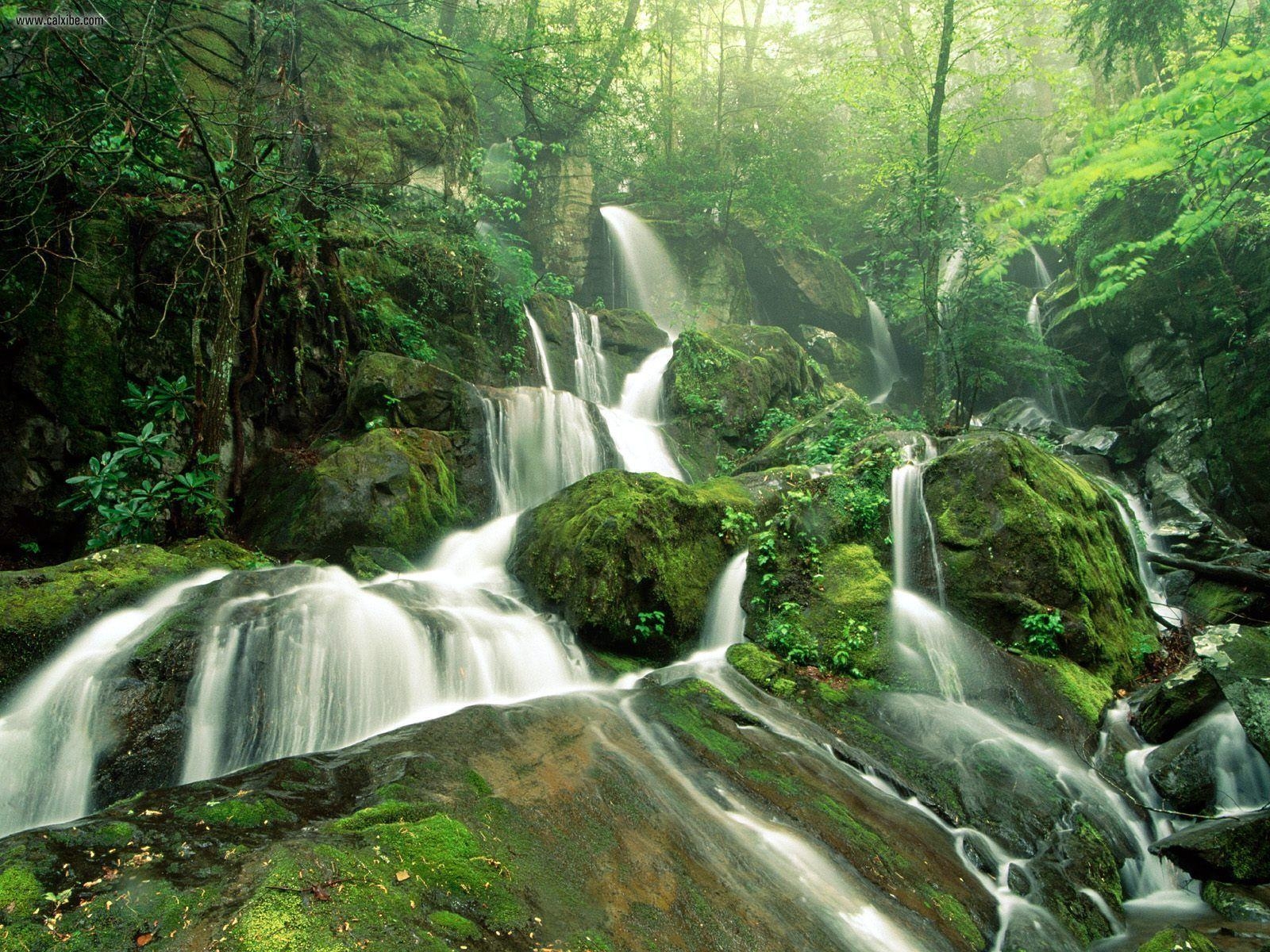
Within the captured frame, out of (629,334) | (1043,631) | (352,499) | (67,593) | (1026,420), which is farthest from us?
(629,334)

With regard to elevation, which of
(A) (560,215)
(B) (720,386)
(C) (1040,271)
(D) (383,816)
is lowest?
(D) (383,816)

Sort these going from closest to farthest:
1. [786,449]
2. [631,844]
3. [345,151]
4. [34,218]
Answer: [631,844] < [34,218] < [786,449] < [345,151]

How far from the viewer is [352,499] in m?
7.94

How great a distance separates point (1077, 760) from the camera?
5.28 m

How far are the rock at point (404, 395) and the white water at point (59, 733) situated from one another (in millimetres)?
5214

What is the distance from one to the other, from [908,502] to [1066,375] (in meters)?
7.90

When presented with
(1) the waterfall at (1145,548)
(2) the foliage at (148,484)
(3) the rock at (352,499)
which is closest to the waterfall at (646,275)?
(1) the waterfall at (1145,548)

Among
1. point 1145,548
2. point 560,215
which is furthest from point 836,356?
point 1145,548

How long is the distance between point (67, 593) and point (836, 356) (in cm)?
2045

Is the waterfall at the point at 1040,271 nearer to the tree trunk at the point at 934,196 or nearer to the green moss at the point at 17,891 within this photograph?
the tree trunk at the point at 934,196

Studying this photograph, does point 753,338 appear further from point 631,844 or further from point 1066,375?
point 631,844

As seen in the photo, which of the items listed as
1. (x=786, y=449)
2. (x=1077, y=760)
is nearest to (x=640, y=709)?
(x=1077, y=760)

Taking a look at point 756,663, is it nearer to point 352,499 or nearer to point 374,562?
point 374,562

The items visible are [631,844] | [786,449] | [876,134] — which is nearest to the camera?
[631,844]
